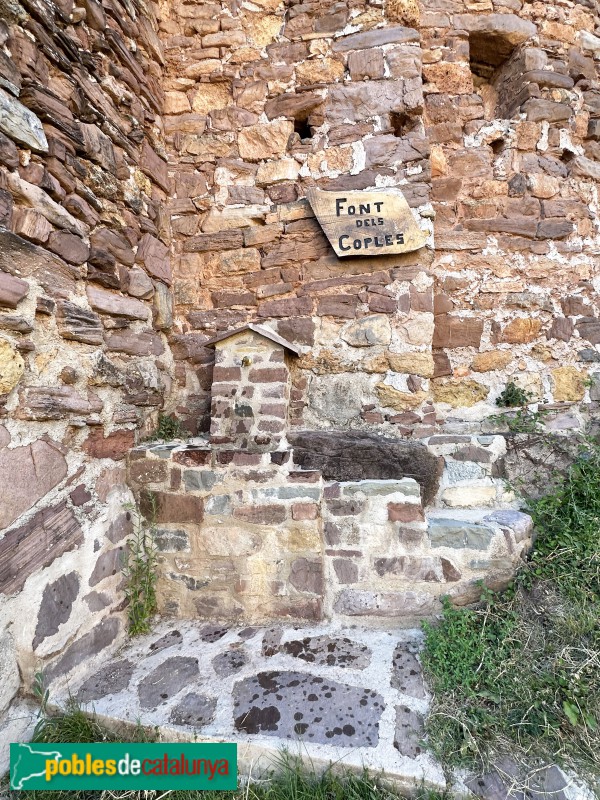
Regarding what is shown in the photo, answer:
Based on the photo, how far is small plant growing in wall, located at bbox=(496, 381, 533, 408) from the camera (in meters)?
2.79

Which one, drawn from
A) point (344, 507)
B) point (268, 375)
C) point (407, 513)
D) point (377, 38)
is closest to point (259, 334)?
point (268, 375)

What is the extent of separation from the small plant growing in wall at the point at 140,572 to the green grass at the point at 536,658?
1401 mm

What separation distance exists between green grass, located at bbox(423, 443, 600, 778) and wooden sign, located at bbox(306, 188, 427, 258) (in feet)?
5.76

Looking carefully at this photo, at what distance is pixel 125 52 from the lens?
7.81 ft

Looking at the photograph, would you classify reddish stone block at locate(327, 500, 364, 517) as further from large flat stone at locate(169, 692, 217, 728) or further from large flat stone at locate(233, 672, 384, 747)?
large flat stone at locate(169, 692, 217, 728)

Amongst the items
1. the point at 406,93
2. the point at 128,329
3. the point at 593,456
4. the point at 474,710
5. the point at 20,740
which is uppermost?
the point at 406,93

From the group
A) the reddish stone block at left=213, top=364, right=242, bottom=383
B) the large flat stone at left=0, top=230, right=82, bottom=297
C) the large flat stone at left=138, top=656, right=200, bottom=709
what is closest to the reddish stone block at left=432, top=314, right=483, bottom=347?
the reddish stone block at left=213, top=364, right=242, bottom=383

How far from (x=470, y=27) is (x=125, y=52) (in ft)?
8.38

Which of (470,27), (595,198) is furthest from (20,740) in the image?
(470,27)

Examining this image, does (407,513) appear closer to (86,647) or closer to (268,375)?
(268,375)

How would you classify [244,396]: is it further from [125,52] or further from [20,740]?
[125,52]

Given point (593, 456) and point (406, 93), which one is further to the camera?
point (406, 93)

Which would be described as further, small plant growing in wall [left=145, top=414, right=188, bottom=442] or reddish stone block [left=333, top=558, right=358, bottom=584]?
small plant growing in wall [left=145, top=414, right=188, bottom=442]

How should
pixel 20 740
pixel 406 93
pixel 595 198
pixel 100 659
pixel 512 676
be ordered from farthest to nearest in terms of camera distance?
pixel 595 198, pixel 406 93, pixel 100 659, pixel 512 676, pixel 20 740
